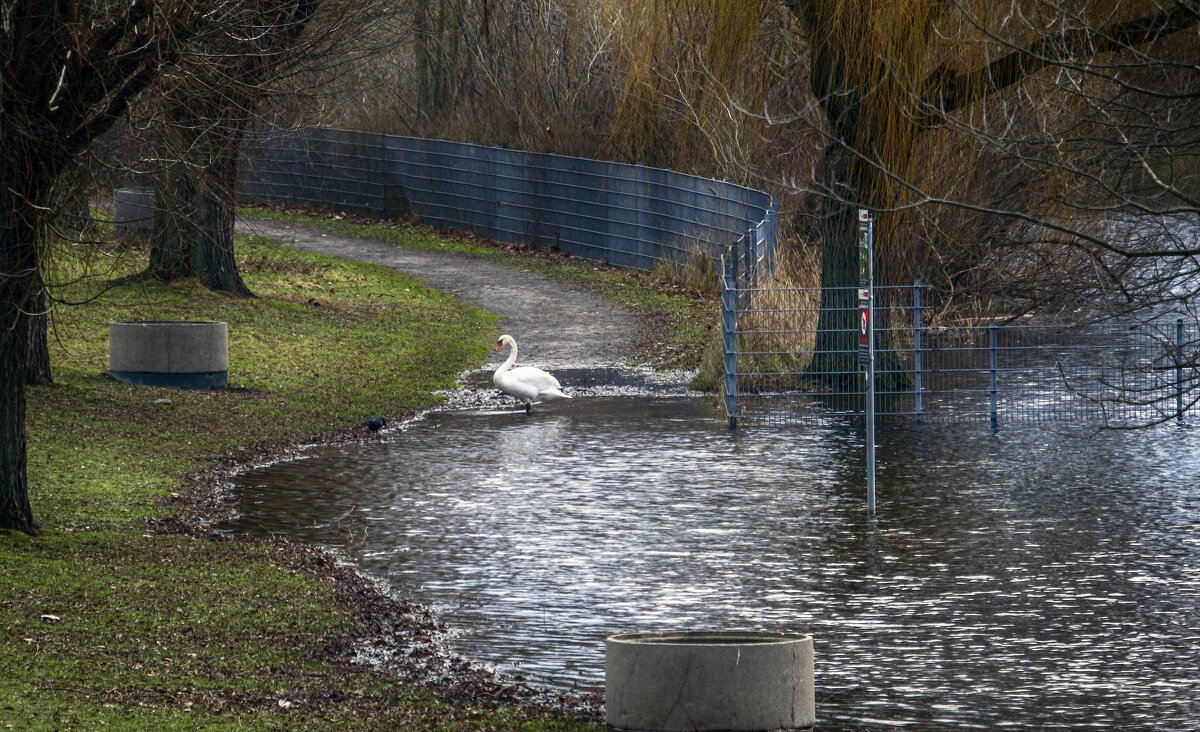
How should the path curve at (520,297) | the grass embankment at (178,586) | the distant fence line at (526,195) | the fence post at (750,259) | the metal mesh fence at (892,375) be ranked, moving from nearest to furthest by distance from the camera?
the grass embankment at (178,586), the metal mesh fence at (892,375), the fence post at (750,259), the path curve at (520,297), the distant fence line at (526,195)

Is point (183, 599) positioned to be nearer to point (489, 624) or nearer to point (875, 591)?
point (489, 624)

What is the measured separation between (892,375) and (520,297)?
455 inches

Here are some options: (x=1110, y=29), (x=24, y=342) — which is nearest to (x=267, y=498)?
(x=24, y=342)

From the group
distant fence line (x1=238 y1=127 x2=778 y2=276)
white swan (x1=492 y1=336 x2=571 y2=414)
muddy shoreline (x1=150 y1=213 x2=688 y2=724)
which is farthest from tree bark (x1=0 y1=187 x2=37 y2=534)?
distant fence line (x1=238 y1=127 x2=778 y2=276)

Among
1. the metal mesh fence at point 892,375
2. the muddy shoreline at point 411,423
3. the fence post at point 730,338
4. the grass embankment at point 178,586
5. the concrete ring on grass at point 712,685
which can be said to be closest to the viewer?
the concrete ring on grass at point 712,685

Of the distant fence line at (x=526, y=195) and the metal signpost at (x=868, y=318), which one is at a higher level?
the distant fence line at (x=526, y=195)

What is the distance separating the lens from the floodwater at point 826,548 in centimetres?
852

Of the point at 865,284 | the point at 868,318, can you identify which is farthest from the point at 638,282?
the point at 868,318

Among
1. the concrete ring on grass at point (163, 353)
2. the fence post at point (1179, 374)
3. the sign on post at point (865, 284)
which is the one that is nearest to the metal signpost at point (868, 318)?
the sign on post at point (865, 284)

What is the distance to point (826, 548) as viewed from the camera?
1182 cm

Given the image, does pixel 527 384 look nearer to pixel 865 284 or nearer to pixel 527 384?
pixel 527 384

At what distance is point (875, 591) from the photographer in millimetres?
10430

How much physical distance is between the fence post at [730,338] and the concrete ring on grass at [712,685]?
11510mm

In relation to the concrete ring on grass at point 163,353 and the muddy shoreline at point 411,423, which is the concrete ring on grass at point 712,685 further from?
the concrete ring on grass at point 163,353
